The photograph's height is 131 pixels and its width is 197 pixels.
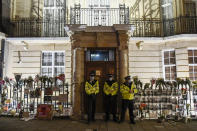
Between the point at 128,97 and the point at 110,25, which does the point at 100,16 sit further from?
the point at 128,97

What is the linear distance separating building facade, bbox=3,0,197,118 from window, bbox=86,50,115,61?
7.05 ft

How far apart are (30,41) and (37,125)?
6.24m

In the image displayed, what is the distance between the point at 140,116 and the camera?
8.31 m

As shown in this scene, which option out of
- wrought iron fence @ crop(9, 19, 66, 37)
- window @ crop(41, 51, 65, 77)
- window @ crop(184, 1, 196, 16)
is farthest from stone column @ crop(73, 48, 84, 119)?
window @ crop(184, 1, 196, 16)

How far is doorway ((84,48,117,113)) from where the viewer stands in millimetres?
8633

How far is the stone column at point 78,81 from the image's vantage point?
26.6 feet

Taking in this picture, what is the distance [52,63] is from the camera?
12.1 metres

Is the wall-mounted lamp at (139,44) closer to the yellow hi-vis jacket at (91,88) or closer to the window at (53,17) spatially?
the window at (53,17)

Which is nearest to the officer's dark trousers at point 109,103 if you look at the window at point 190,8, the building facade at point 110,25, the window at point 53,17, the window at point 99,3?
the building facade at point 110,25

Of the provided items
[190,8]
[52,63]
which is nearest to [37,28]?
[52,63]

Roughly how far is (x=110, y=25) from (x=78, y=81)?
4.91 meters

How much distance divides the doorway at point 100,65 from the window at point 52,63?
366cm

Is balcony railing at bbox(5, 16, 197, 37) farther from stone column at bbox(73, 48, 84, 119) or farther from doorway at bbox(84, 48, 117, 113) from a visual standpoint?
stone column at bbox(73, 48, 84, 119)

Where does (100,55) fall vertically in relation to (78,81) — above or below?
above
